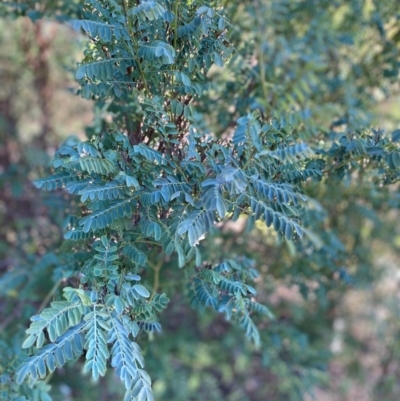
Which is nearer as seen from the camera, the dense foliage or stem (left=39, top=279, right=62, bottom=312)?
the dense foliage

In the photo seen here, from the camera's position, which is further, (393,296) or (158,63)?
(393,296)

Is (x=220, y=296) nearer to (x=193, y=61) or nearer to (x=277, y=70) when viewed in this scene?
(x=193, y=61)

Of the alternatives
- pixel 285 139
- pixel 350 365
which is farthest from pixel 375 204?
pixel 285 139

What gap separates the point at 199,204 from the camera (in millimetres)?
995

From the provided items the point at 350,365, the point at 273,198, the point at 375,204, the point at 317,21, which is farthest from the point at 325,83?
the point at 350,365

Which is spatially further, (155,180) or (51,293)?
(51,293)

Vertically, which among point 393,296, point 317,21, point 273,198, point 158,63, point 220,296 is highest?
point 317,21

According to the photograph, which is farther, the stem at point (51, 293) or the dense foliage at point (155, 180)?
the stem at point (51, 293)

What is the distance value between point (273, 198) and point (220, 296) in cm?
29

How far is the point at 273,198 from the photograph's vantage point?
1.00 meters

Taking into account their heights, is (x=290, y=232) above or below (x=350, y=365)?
above

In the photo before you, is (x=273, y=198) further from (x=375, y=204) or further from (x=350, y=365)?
(x=350, y=365)

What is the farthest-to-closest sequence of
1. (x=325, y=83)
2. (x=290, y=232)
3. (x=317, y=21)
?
(x=325, y=83)
(x=317, y=21)
(x=290, y=232)

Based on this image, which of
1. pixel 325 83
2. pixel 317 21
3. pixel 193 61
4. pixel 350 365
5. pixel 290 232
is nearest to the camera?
pixel 290 232
